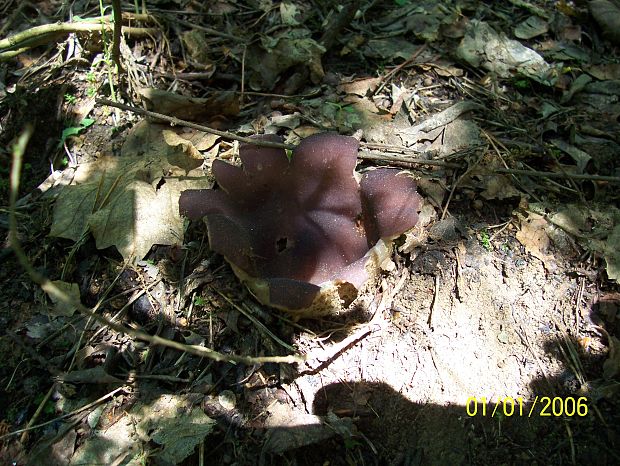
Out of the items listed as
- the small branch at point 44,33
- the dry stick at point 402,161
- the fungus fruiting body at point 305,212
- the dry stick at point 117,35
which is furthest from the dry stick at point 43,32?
the fungus fruiting body at point 305,212

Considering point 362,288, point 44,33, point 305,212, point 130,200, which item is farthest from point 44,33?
point 362,288

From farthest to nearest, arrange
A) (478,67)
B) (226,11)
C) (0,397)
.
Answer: (226,11) → (478,67) → (0,397)

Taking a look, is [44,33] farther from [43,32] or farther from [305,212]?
[305,212]

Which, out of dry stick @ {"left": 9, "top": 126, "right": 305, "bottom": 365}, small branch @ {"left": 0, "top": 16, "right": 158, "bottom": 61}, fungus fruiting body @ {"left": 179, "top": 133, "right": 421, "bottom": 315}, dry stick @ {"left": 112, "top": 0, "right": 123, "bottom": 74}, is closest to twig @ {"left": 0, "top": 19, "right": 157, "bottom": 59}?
small branch @ {"left": 0, "top": 16, "right": 158, "bottom": 61}

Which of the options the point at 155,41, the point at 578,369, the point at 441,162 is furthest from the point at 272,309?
the point at 155,41

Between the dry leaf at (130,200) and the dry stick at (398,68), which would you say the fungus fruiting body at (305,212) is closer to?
the dry leaf at (130,200)

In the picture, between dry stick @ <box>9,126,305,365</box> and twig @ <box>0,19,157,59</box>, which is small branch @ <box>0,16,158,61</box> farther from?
dry stick @ <box>9,126,305,365</box>

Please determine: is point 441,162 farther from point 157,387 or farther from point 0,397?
point 0,397
